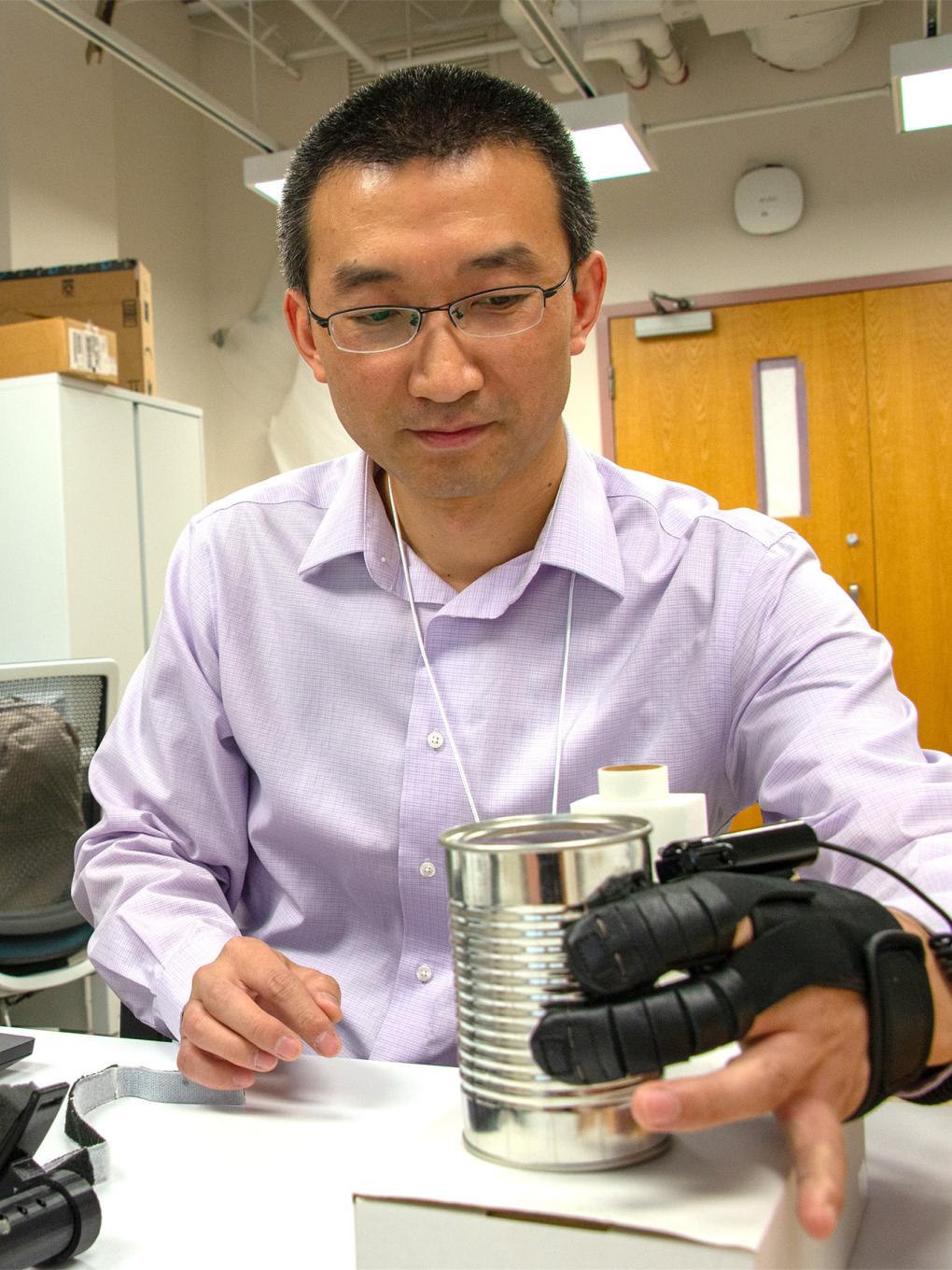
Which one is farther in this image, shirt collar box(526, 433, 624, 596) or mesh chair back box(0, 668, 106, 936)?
mesh chair back box(0, 668, 106, 936)

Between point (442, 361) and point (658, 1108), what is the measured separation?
669 millimetres

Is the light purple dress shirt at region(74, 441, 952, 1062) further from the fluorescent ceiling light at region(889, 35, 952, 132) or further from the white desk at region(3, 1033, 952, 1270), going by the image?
the fluorescent ceiling light at region(889, 35, 952, 132)

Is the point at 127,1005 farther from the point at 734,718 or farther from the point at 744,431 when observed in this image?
the point at 744,431

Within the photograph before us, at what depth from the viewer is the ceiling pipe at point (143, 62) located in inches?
134

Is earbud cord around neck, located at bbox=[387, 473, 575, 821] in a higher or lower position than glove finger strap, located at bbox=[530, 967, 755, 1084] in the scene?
higher

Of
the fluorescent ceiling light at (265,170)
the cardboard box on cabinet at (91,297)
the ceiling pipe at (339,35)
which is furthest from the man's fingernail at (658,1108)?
the ceiling pipe at (339,35)

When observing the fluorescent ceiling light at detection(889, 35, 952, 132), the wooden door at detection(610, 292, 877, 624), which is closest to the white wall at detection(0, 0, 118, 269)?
the wooden door at detection(610, 292, 877, 624)

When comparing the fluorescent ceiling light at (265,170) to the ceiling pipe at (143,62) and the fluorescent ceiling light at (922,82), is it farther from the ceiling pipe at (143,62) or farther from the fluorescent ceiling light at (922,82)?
the fluorescent ceiling light at (922,82)

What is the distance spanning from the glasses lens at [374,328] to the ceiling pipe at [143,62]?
2795 millimetres

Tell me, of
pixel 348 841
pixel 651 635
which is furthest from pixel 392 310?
pixel 348 841

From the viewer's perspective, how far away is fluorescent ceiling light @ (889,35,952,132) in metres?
3.34

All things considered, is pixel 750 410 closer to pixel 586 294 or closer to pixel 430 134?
pixel 586 294

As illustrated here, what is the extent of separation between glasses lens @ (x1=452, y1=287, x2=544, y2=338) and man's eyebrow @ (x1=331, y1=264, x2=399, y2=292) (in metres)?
0.06

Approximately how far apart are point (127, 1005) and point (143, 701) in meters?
0.31
